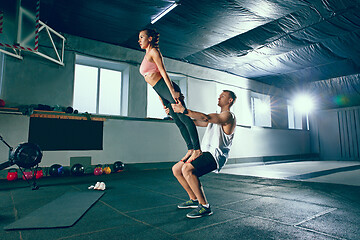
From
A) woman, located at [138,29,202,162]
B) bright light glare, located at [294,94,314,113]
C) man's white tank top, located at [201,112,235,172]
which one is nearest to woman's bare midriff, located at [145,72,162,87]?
woman, located at [138,29,202,162]

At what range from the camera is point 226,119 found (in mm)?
2164

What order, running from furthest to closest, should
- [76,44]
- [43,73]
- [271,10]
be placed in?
[76,44] → [43,73] → [271,10]

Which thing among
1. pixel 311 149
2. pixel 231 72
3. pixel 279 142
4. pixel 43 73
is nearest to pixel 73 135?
pixel 43 73

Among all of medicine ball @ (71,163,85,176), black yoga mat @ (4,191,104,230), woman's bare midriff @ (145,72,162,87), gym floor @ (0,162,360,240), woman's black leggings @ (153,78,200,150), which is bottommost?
gym floor @ (0,162,360,240)

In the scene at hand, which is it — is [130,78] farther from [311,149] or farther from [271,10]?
[311,149]

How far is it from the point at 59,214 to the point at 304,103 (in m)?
10.6

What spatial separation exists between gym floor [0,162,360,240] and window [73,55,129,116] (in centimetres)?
264

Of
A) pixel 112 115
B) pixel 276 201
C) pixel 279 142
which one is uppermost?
pixel 112 115

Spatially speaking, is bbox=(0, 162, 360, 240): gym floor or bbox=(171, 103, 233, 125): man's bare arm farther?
bbox=(171, 103, 233, 125): man's bare arm

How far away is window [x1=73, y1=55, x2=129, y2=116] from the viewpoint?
Result: 18.3ft

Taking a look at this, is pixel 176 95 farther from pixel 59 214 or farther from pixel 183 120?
pixel 59 214

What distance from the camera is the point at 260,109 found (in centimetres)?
914

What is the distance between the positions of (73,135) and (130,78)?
207 centimetres

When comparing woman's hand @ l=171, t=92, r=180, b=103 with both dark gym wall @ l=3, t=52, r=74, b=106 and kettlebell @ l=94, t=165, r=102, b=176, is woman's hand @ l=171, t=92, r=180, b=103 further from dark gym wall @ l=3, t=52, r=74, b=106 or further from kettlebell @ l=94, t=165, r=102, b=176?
dark gym wall @ l=3, t=52, r=74, b=106
